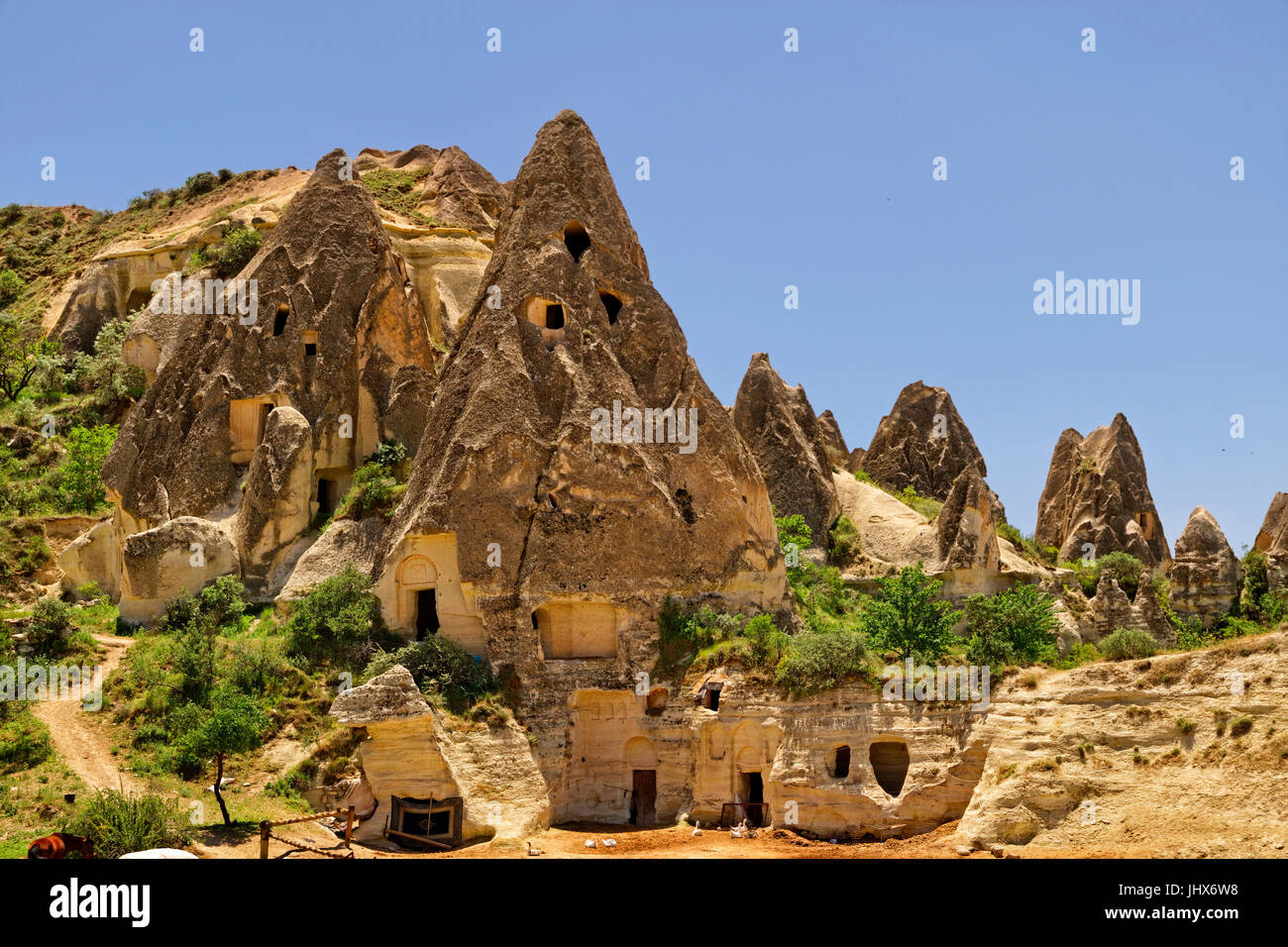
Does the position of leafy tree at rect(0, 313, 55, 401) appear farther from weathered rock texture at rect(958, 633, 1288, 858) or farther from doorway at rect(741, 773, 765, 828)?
weathered rock texture at rect(958, 633, 1288, 858)

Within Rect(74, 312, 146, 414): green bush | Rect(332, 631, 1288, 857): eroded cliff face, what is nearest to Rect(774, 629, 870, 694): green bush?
Rect(332, 631, 1288, 857): eroded cliff face

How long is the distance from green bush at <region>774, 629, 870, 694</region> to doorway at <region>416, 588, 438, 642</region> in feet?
31.2

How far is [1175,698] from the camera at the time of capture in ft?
80.5

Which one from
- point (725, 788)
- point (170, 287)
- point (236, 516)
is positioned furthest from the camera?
point (170, 287)

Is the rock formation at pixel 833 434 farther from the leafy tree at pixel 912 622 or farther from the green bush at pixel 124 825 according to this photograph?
the green bush at pixel 124 825

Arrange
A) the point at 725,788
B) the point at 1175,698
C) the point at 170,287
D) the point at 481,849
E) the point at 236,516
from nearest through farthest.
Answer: the point at 1175,698 → the point at 481,849 → the point at 725,788 → the point at 236,516 → the point at 170,287

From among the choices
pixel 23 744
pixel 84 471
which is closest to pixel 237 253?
pixel 84 471

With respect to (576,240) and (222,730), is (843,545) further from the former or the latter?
(222,730)

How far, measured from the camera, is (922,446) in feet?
202

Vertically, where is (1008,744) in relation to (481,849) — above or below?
above

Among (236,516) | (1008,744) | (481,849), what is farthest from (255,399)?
(1008,744)

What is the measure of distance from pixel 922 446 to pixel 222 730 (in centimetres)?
4053
